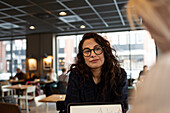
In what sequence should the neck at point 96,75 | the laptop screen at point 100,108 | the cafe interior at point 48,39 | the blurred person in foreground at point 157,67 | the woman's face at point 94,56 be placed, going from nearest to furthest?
the blurred person in foreground at point 157,67, the laptop screen at point 100,108, the woman's face at point 94,56, the neck at point 96,75, the cafe interior at point 48,39

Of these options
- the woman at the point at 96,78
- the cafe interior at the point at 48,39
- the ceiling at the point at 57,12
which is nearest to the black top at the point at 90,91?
the woman at the point at 96,78

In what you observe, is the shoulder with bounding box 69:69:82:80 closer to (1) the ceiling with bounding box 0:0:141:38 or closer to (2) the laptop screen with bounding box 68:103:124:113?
(2) the laptop screen with bounding box 68:103:124:113

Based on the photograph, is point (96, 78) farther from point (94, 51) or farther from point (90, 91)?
point (94, 51)

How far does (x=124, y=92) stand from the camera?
4.67ft

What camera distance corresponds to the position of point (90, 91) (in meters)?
1.46

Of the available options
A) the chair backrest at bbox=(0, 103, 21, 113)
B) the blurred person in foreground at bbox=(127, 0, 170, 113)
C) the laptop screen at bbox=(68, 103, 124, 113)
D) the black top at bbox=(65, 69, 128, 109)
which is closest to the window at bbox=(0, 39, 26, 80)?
the chair backrest at bbox=(0, 103, 21, 113)

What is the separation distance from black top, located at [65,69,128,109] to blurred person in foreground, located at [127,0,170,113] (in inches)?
46.6

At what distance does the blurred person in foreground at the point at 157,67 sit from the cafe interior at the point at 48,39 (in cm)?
313

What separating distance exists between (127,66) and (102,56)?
8645 millimetres

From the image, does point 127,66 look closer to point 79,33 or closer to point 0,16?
point 79,33

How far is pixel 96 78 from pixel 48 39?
9.82 metres

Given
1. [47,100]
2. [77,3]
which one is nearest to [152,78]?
[47,100]

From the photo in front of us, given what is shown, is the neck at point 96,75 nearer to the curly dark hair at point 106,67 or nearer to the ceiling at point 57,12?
the curly dark hair at point 106,67

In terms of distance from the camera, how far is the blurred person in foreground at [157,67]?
242mm
